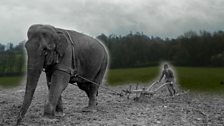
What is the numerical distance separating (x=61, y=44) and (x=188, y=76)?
10.2m

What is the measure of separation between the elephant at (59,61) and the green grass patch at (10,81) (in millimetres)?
7015

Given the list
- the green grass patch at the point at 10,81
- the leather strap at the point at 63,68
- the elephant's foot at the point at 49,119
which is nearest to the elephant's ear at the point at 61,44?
the leather strap at the point at 63,68

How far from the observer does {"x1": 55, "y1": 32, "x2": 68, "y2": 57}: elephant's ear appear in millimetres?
11727

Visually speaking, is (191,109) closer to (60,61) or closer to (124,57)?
(60,61)

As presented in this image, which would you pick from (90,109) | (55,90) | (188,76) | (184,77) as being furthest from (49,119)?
(184,77)

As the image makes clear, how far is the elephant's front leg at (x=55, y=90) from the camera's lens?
11531 millimetres

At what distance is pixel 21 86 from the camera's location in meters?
22.1

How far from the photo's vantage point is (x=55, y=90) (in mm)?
11727

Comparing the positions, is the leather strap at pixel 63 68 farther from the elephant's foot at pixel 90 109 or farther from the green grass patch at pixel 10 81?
the green grass patch at pixel 10 81

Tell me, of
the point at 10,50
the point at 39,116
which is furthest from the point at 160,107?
the point at 10,50

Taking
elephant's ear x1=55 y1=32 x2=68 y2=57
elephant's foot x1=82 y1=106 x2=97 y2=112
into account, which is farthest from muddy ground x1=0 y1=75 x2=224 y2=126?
elephant's ear x1=55 y1=32 x2=68 y2=57

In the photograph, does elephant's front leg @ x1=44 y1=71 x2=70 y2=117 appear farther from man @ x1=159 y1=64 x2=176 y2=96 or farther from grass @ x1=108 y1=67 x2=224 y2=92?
grass @ x1=108 y1=67 x2=224 y2=92

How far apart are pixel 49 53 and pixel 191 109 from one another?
17.7 feet

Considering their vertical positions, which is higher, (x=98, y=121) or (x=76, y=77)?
(x=76, y=77)
